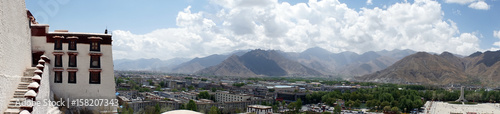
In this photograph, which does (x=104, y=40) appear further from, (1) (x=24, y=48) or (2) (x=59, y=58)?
(1) (x=24, y=48)

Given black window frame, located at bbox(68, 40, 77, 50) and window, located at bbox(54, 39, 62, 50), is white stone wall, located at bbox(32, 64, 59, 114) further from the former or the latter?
black window frame, located at bbox(68, 40, 77, 50)

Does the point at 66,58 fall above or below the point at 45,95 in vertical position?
above

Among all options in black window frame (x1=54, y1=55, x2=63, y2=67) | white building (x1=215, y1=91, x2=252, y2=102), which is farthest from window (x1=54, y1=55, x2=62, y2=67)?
white building (x1=215, y1=91, x2=252, y2=102)

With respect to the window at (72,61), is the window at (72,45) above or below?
above

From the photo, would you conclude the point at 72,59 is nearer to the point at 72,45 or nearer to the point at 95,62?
the point at 72,45

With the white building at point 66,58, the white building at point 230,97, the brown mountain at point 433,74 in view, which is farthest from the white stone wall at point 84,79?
the brown mountain at point 433,74

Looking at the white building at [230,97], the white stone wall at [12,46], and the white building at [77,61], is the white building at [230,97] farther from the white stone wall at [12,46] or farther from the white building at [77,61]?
the white stone wall at [12,46]

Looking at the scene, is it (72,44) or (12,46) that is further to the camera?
(72,44)

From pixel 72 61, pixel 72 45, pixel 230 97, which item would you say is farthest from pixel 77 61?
pixel 230 97
